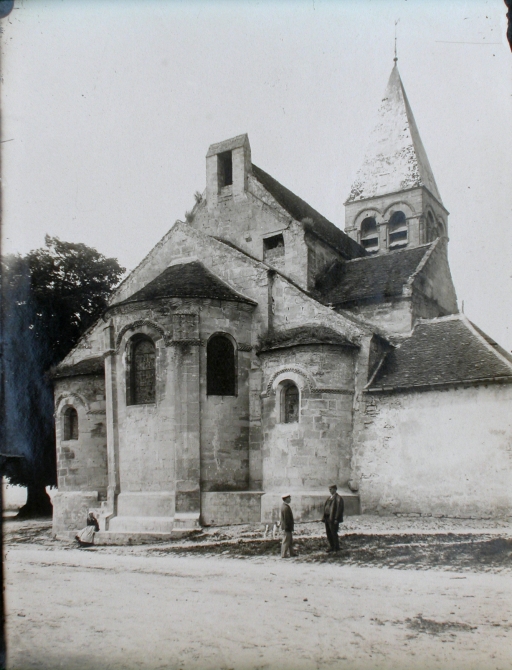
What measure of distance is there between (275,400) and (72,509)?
8.55 metres

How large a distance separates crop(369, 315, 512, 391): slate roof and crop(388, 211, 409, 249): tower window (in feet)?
44.7

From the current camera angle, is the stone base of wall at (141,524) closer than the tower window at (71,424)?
Yes

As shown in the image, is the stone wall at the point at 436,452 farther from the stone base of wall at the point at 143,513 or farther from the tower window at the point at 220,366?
the stone base of wall at the point at 143,513

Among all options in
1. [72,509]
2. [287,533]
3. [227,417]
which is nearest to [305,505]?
[227,417]

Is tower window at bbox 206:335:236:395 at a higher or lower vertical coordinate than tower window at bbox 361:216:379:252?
lower

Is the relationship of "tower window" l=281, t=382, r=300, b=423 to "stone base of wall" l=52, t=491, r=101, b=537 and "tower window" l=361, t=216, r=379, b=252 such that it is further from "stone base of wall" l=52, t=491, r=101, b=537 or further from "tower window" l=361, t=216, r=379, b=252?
"tower window" l=361, t=216, r=379, b=252

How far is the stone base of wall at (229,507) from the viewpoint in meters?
18.4

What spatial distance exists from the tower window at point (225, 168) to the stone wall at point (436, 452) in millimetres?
10472

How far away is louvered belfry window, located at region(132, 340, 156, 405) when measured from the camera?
19.7 m

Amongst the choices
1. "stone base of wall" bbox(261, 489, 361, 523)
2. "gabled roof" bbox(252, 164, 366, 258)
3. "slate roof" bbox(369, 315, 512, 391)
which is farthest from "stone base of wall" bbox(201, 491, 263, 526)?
"gabled roof" bbox(252, 164, 366, 258)

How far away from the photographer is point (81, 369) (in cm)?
2312

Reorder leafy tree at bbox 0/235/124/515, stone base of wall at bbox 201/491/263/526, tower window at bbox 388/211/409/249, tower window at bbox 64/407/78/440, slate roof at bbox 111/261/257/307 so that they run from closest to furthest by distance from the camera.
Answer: stone base of wall at bbox 201/491/263/526 → slate roof at bbox 111/261/257/307 → tower window at bbox 64/407/78/440 → leafy tree at bbox 0/235/124/515 → tower window at bbox 388/211/409/249

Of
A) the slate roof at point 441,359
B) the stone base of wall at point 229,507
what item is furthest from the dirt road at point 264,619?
the slate roof at point 441,359

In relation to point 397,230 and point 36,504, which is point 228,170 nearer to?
point 397,230
